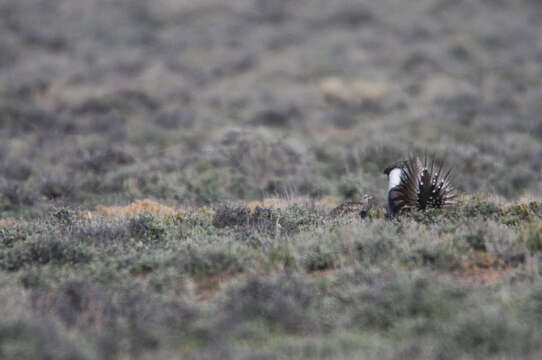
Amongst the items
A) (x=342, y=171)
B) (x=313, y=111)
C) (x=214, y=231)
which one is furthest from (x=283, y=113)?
(x=214, y=231)

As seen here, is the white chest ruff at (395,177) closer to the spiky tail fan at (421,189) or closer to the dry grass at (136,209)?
the spiky tail fan at (421,189)

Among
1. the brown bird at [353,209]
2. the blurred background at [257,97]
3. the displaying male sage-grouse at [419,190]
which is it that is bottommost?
the brown bird at [353,209]

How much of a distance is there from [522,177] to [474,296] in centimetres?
730

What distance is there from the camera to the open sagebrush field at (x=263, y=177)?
4.63 meters

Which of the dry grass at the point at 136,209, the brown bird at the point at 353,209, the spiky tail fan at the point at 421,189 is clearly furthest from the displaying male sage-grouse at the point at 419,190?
the dry grass at the point at 136,209

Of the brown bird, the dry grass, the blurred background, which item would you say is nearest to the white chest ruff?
the brown bird

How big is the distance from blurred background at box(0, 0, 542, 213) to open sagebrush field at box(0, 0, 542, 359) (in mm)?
88

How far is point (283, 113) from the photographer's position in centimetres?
1634

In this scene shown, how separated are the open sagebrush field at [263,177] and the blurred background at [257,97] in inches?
3.5

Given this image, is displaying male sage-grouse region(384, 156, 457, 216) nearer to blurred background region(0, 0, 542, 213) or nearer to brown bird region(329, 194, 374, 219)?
brown bird region(329, 194, 374, 219)

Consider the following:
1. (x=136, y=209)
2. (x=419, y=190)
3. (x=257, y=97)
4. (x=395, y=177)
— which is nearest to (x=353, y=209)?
(x=395, y=177)

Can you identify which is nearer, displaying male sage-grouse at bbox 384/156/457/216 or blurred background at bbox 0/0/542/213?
displaying male sage-grouse at bbox 384/156/457/216

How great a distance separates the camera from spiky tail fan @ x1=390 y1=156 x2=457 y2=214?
7.20 m

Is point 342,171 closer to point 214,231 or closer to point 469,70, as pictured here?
point 214,231
